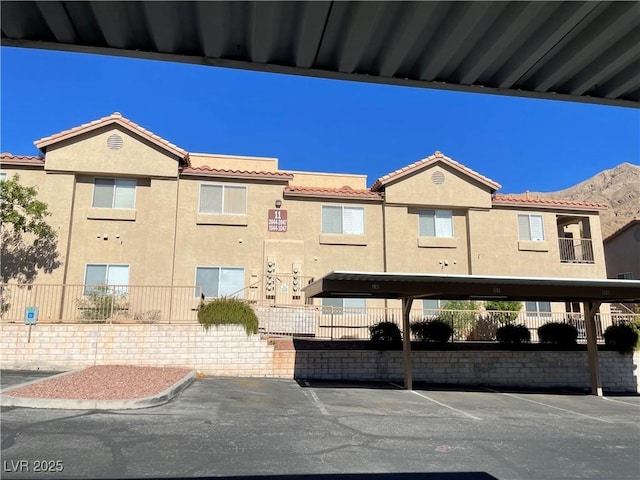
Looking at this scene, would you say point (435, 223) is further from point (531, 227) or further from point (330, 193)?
point (330, 193)

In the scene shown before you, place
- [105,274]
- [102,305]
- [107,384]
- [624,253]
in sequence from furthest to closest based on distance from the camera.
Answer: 1. [624,253]
2. [105,274]
3. [102,305]
4. [107,384]

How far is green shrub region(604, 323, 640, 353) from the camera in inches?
700

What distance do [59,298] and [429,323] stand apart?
43.2 feet

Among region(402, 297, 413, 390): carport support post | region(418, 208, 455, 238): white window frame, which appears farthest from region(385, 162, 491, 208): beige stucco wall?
region(402, 297, 413, 390): carport support post

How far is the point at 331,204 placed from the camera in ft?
72.0

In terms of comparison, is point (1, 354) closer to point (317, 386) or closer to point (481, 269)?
point (317, 386)

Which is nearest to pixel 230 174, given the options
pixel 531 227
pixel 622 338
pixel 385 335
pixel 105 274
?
pixel 105 274

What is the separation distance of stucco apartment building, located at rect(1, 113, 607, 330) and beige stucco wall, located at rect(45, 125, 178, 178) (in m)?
0.04

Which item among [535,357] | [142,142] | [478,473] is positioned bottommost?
[478,473]

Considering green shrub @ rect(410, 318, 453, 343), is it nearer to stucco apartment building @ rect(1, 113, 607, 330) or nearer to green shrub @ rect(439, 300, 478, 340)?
green shrub @ rect(439, 300, 478, 340)

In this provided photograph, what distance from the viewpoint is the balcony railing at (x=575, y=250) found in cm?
2408

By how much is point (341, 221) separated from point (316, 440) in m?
15.0

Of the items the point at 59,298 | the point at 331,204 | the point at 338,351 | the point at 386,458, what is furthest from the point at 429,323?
the point at 59,298

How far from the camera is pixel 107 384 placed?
11.0 meters
